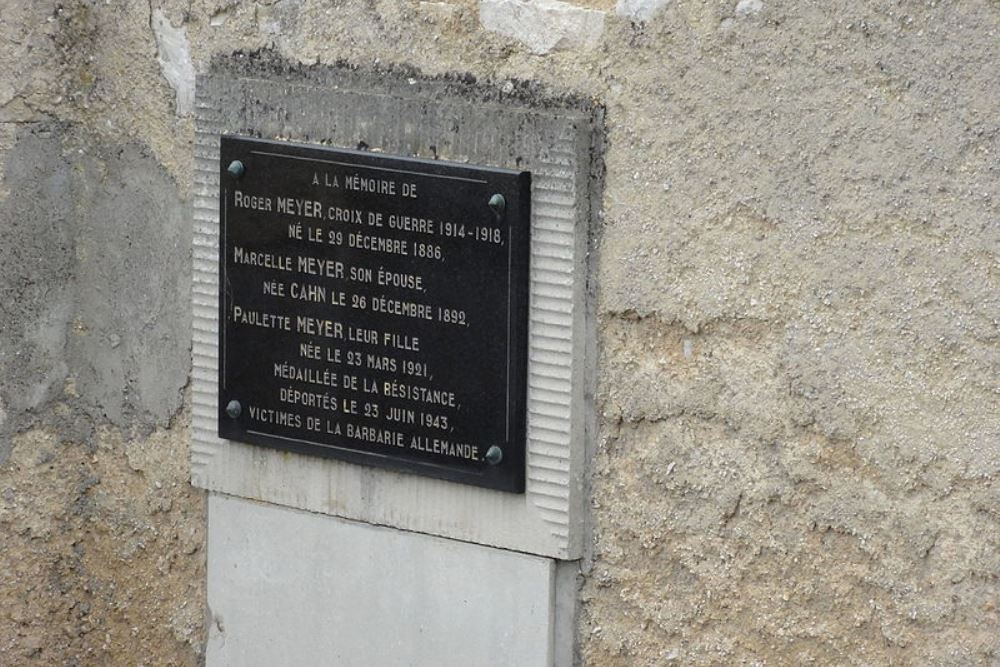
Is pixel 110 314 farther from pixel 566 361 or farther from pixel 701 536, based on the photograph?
pixel 701 536

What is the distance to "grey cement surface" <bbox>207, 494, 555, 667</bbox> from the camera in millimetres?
2795

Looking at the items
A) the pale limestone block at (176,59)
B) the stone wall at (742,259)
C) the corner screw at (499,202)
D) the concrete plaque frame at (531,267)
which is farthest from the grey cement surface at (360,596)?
the pale limestone block at (176,59)

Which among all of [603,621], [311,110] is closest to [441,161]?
[311,110]

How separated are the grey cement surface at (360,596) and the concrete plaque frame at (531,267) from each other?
0.04m

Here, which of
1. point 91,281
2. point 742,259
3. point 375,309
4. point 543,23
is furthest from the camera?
point 91,281

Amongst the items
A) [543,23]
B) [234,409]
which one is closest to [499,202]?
[543,23]

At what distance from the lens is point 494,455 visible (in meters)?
2.72

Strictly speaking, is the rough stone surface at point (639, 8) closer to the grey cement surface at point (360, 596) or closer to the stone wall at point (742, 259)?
the stone wall at point (742, 259)

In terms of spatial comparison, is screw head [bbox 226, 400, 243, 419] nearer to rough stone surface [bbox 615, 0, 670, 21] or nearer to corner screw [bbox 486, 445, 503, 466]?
corner screw [bbox 486, 445, 503, 466]

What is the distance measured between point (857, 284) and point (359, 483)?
3.35 feet

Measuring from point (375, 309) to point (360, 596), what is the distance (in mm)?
556

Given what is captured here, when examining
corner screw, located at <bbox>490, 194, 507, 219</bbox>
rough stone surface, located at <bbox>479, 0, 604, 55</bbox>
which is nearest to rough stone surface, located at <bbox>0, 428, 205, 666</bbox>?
corner screw, located at <bbox>490, 194, 507, 219</bbox>

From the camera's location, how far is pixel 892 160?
237cm

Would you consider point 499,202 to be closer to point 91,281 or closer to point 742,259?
point 742,259
